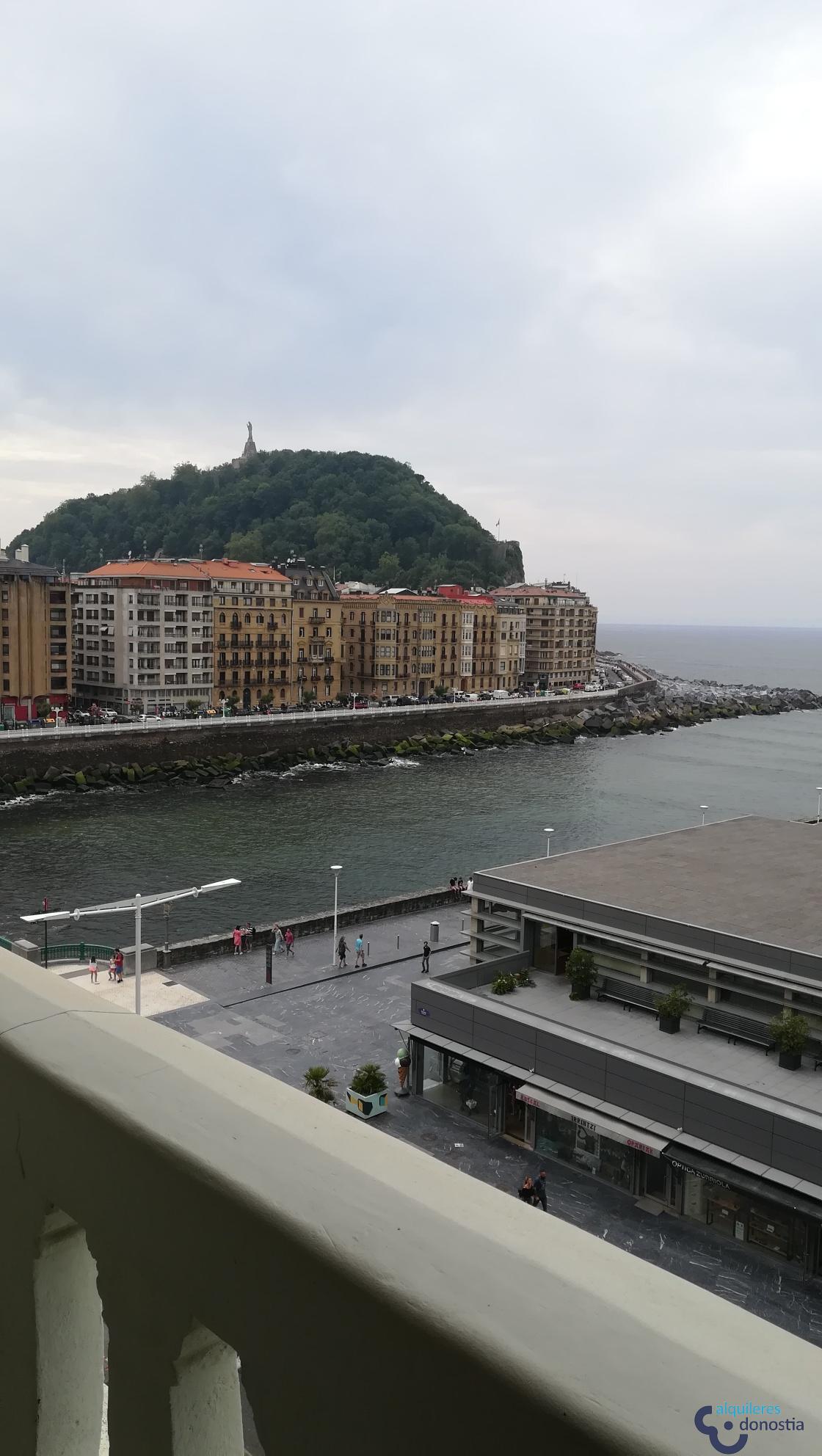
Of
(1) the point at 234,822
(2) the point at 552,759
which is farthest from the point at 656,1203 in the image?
(2) the point at 552,759

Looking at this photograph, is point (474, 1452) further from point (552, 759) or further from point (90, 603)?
point (90, 603)

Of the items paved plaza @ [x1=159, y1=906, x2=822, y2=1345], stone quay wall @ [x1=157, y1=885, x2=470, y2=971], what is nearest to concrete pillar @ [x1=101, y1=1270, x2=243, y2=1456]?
paved plaza @ [x1=159, y1=906, x2=822, y2=1345]

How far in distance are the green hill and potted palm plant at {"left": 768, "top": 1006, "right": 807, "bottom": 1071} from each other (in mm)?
113036

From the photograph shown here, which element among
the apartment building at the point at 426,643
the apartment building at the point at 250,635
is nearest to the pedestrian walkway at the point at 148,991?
the apartment building at the point at 250,635

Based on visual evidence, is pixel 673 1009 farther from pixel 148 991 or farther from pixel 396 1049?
pixel 148 991

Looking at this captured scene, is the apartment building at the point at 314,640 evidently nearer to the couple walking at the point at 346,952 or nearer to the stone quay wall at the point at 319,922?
the stone quay wall at the point at 319,922

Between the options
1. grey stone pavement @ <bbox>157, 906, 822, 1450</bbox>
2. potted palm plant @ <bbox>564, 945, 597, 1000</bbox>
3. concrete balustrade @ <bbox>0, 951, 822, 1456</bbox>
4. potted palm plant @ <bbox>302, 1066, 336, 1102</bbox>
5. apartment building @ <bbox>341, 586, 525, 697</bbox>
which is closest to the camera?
concrete balustrade @ <bbox>0, 951, 822, 1456</bbox>

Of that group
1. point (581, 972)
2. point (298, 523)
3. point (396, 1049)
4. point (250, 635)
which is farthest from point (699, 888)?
point (298, 523)

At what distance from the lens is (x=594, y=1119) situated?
16266 mm

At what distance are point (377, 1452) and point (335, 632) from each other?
287 feet

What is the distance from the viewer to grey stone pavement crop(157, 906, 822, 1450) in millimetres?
14133

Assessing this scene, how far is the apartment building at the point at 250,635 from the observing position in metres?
79.4

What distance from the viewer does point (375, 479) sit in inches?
5778

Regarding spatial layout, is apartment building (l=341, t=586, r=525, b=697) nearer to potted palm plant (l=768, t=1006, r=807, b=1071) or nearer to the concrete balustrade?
potted palm plant (l=768, t=1006, r=807, b=1071)
